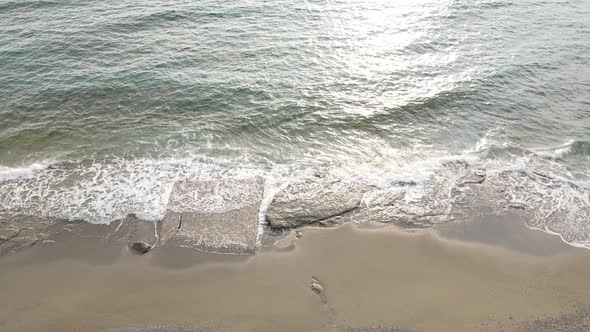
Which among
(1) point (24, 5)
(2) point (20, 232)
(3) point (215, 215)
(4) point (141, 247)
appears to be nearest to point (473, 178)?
(3) point (215, 215)

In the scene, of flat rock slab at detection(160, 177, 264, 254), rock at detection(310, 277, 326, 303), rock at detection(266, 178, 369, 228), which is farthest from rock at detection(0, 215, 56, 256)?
rock at detection(310, 277, 326, 303)

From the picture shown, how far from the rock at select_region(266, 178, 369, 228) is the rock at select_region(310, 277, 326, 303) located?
Result: 5.99 feet

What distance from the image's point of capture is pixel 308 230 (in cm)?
1006

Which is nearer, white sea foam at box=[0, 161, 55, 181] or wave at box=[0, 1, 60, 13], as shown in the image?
white sea foam at box=[0, 161, 55, 181]

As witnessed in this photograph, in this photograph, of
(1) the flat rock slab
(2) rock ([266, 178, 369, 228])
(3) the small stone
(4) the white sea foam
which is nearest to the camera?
(3) the small stone

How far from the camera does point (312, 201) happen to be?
10.8m

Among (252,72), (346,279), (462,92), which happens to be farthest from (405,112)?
(346,279)

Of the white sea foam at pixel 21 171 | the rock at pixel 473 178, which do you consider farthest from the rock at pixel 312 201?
the white sea foam at pixel 21 171

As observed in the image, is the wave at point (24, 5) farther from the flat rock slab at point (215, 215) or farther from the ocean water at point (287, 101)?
the flat rock slab at point (215, 215)

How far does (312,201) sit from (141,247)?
455 cm

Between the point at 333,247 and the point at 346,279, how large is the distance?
3.25 ft

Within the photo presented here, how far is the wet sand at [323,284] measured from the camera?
7.94m

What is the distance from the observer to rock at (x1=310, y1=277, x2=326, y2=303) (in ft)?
27.5

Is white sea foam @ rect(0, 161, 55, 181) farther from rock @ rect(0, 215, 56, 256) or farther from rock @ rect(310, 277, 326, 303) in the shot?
rock @ rect(310, 277, 326, 303)
